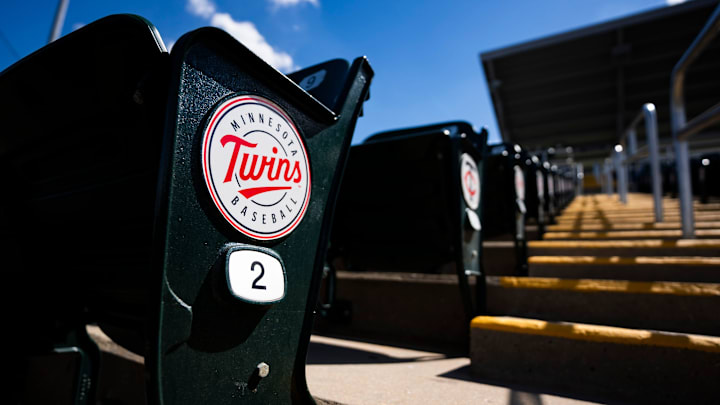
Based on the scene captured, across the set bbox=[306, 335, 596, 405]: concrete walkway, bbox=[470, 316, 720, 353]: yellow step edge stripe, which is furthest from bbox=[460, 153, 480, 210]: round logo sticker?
bbox=[306, 335, 596, 405]: concrete walkway

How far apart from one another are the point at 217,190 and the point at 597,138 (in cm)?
1663

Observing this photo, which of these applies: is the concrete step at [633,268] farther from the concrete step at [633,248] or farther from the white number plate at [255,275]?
the white number plate at [255,275]

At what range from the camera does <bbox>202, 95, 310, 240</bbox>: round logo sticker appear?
60cm

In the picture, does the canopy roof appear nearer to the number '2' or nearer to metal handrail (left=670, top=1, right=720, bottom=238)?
metal handrail (left=670, top=1, right=720, bottom=238)

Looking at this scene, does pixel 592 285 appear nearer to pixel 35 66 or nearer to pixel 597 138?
pixel 35 66

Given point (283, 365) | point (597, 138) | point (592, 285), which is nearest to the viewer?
point (283, 365)

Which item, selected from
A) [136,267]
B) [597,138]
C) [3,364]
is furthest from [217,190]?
[597,138]

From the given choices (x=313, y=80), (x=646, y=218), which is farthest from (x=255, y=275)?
(x=646, y=218)

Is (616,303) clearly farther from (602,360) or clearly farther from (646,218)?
(646,218)

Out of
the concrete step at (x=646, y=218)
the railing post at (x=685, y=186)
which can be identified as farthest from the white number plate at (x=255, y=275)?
the concrete step at (x=646, y=218)

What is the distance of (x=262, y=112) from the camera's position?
2.20 ft

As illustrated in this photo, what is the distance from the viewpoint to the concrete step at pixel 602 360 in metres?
0.92

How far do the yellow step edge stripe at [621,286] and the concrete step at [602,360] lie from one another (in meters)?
0.28

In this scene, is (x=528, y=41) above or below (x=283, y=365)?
above
